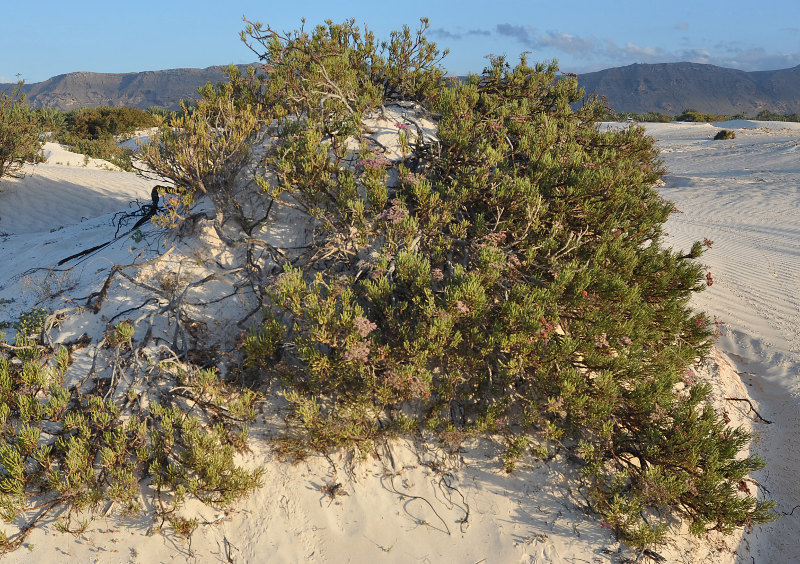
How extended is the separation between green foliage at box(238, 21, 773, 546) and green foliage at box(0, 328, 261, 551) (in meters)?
→ 0.54

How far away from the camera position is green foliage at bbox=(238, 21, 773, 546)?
3.60 m

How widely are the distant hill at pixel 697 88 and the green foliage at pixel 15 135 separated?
99.3 meters

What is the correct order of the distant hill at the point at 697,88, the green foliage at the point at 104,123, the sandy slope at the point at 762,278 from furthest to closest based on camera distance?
1. the distant hill at the point at 697,88
2. the green foliage at the point at 104,123
3. the sandy slope at the point at 762,278

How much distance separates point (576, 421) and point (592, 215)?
2087 millimetres

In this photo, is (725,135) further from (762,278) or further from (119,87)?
(119,87)

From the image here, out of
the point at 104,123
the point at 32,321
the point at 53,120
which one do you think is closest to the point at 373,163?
the point at 32,321

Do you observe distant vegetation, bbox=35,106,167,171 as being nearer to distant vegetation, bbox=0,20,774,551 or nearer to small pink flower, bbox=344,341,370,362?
distant vegetation, bbox=0,20,774,551

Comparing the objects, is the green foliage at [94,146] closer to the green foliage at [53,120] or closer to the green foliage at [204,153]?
the green foliage at [53,120]

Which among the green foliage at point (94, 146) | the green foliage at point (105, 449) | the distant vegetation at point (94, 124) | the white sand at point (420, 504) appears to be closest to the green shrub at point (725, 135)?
the white sand at point (420, 504)

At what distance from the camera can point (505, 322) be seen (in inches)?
148

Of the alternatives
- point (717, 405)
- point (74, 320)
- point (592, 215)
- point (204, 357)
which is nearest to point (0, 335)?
point (74, 320)

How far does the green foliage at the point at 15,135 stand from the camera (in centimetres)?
1099

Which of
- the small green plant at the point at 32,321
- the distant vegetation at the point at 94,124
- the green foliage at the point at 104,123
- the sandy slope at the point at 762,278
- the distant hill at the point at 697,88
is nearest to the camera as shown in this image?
the small green plant at the point at 32,321

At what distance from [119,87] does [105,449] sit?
135 m
